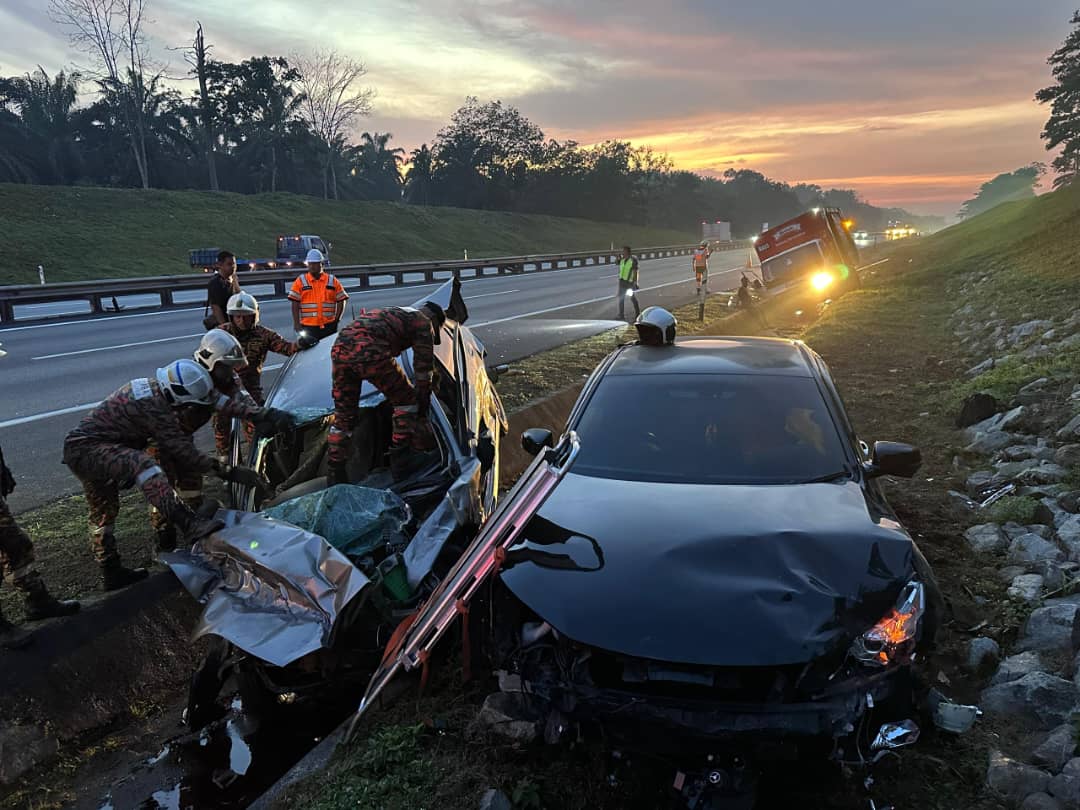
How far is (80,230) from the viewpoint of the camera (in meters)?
33.4

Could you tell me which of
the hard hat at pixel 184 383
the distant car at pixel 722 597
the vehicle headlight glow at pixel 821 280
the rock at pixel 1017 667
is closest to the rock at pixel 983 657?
the rock at pixel 1017 667

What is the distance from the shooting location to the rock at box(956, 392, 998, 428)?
745cm

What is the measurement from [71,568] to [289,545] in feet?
6.50

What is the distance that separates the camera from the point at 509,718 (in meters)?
2.99

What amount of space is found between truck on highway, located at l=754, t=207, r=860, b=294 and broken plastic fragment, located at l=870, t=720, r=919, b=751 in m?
16.6

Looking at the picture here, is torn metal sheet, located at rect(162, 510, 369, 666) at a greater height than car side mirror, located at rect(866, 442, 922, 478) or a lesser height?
lesser

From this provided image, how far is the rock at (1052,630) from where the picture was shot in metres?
3.46

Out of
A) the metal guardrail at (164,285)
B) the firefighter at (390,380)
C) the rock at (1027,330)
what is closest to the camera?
the firefighter at (390,380)

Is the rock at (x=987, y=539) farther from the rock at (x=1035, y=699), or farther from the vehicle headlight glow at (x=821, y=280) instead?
the vehicle headlight glow at (x=821, y=280)

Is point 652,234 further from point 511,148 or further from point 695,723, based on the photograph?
point 695,723

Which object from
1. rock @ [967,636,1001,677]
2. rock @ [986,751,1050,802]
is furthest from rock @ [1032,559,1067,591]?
rock @ [986,751,1050,802]

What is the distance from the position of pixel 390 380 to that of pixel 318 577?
6.58 ft

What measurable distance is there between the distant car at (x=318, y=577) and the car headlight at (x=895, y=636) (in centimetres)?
203

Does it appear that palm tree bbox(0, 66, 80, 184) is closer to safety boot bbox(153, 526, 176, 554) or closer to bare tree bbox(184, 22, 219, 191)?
bare tree bbox(184, 22, 219, 191)
